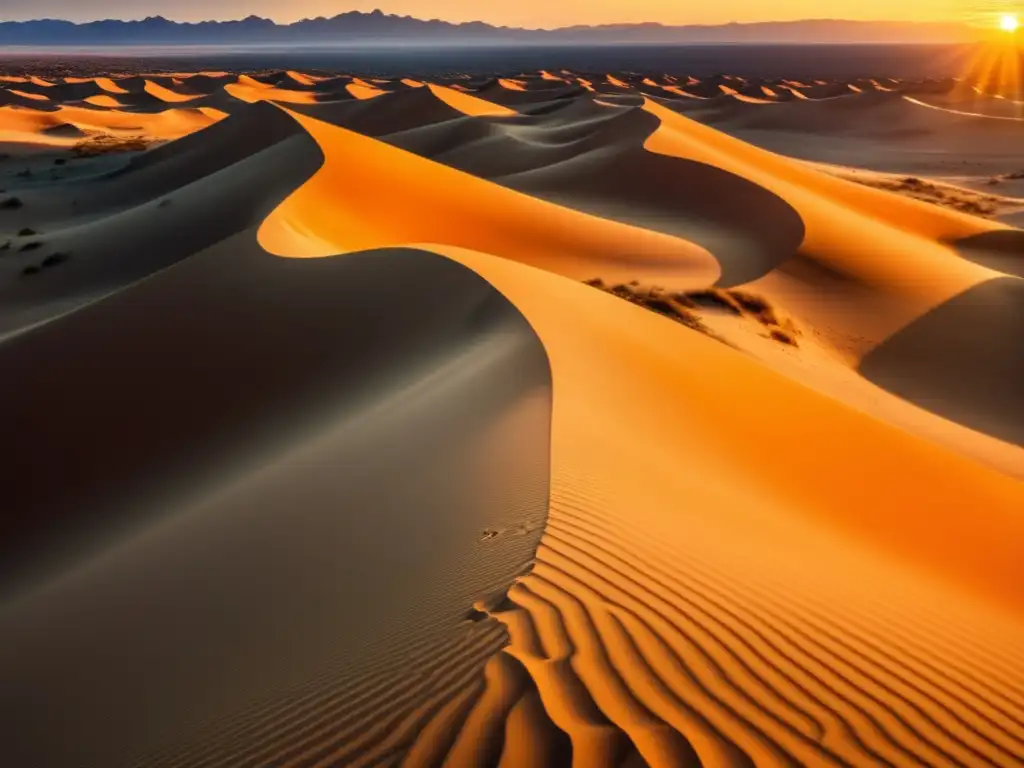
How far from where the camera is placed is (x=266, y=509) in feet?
17.5

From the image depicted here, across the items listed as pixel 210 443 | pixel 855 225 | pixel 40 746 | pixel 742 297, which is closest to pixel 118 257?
pixel 210 443

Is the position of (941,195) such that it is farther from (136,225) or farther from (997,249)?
(136,225)

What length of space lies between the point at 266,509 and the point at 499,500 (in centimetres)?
176

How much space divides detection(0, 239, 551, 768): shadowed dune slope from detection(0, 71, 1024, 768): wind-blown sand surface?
0.03m

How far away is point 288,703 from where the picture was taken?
3.16m

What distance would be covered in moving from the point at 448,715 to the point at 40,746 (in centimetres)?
219

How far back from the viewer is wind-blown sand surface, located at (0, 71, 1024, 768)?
302 centimetres

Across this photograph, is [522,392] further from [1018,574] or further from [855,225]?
[855,225]

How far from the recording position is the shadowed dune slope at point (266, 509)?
10.8 ft

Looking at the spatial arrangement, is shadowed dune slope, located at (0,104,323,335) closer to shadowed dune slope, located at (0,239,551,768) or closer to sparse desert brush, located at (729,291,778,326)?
shadowed dune slope, located at (0,239,551,768)

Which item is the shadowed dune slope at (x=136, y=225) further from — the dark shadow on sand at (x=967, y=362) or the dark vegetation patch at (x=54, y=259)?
the dark shadow on sand at (x=967, y=362)

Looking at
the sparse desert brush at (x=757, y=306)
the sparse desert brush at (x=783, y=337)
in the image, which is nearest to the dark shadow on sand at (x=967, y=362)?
the sparse desert brush at (x=783, y=337)

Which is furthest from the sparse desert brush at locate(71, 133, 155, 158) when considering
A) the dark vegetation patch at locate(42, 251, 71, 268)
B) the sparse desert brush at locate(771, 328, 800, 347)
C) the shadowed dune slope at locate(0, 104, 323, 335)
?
the sparse desert brush at locate(771, 328, 800, 347)

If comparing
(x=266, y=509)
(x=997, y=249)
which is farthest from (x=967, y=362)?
(x=266, y=509)
